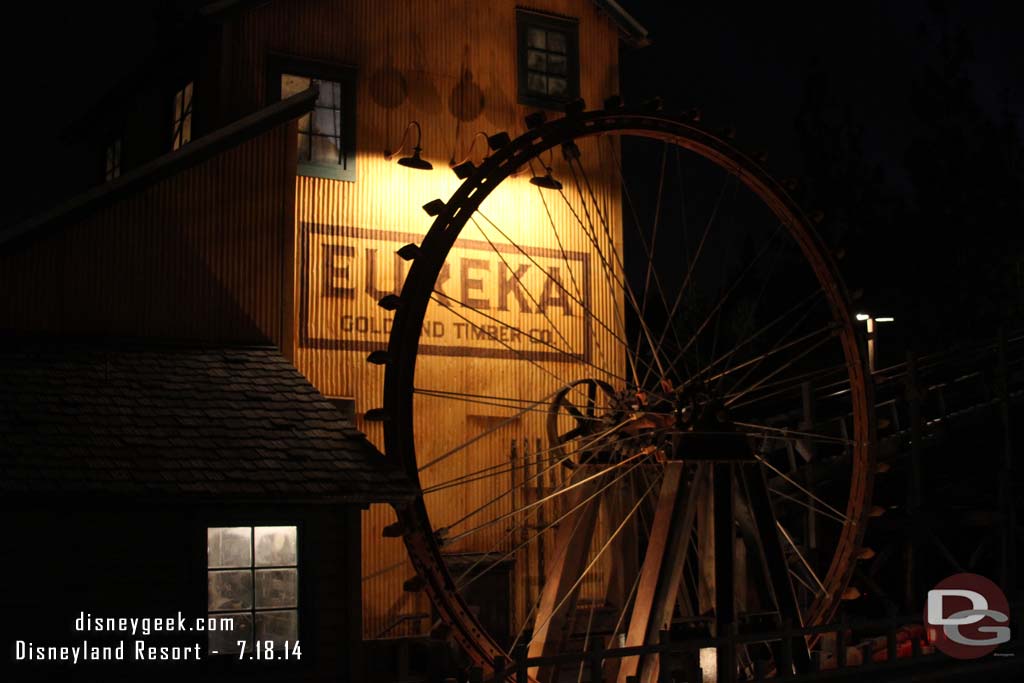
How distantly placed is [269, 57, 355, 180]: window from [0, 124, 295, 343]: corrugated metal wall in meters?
1.24

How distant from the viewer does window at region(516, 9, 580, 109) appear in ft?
53.0

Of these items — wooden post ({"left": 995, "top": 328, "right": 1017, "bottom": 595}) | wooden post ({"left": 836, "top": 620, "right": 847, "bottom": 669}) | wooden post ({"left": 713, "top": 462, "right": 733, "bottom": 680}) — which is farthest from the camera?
wooden post ({"left": 995, "top": 328, "right": 1017, "bottom": 595})

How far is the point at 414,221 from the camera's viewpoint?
14992mm

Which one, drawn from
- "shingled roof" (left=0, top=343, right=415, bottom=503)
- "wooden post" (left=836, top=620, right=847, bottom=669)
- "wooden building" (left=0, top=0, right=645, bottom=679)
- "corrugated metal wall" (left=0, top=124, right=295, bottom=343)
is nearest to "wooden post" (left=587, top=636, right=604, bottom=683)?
"shingled roof" (left=0, top=343, right=415, bottom=503)

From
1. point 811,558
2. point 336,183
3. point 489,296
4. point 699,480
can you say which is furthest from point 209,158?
point 811,558

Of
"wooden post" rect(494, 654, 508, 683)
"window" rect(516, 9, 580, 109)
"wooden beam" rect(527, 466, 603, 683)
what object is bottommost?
"wooden post" rect(494, 654, 508, 683)

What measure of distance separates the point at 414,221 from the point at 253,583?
546 cm

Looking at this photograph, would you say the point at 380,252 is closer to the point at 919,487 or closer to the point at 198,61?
the point at 198,61

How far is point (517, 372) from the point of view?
1549cm

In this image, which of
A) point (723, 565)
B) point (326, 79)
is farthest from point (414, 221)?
point (723, 565)

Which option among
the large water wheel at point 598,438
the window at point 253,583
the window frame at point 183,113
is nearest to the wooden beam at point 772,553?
the large water wheel at point 598,438

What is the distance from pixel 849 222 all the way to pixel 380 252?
26.9 metres

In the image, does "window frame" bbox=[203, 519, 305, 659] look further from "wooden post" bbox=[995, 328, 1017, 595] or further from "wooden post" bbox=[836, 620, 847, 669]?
"wooden post" bbox=[995, 328, 1017, 595]
